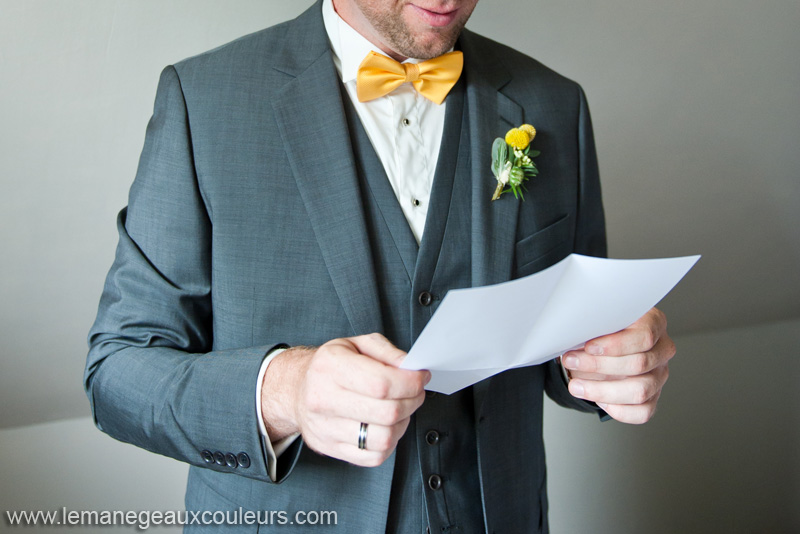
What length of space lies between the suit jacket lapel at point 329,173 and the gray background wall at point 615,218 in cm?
71

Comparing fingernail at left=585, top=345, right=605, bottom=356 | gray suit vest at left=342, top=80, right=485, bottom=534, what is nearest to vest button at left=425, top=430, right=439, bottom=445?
gray suit vest at left=342, top=80, right=485, bottom=534

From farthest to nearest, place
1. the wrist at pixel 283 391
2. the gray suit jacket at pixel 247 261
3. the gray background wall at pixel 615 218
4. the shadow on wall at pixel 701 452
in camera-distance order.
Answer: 1. the shadow on wall at pixel 701 452
2. the gray background wall at pixel 615 218
3. the gray suit jacket at pixel 247 261
4. the wrist at pixel 283 391

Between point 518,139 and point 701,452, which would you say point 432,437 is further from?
point 701,452

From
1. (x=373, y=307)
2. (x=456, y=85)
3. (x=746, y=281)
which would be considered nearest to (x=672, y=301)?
(x=746, y=281)

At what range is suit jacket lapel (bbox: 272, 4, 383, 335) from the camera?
1.17m

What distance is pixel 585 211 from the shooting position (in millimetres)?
1536

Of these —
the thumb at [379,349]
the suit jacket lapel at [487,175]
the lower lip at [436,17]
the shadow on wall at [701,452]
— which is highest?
the lower lip at [436,17]

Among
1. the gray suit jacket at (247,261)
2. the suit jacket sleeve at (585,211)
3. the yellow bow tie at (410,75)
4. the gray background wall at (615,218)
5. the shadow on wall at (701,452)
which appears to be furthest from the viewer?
the shadow on wall at (701,452)

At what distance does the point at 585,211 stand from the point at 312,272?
67 centimetres

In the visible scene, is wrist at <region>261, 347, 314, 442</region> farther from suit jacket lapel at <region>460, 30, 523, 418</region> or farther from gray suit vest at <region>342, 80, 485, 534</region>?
suit jacket lapel at <region>460, 30, 523, 418</region>

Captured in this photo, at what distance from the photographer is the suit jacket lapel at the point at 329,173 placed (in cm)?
117

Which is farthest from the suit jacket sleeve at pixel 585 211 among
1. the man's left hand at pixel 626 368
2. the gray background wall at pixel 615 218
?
the gray background wall at pixel 615 218

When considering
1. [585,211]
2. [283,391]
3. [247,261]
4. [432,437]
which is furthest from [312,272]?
[585,211]

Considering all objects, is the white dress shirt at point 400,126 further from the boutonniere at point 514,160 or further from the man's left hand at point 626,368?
the man's left hand at point 626,368
